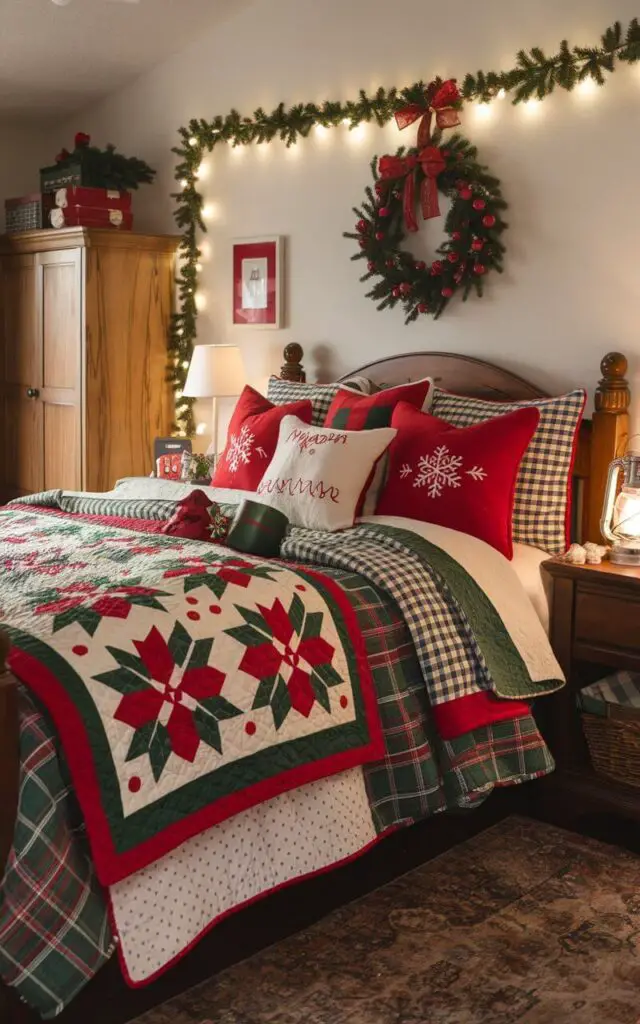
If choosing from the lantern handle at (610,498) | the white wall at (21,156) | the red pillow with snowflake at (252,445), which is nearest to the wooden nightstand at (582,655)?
the lantern handle at (610,498)

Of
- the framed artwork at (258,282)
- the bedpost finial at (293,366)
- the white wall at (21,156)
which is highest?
the white wall at (21,156)

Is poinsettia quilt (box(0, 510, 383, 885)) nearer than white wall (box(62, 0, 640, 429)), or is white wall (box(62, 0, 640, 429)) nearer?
poinsettia quilt (box(0, 510, 383, 885))

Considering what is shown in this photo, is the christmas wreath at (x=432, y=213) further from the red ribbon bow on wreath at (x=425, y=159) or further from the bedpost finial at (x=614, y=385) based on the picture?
the bedpost finial at (x=614, y=385)

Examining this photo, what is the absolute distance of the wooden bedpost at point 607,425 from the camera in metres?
3.15

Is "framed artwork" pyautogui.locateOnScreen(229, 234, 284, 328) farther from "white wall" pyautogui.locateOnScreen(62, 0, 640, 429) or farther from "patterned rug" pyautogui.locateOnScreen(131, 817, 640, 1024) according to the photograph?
"patterned rug" pyautogui.locateOnScreen(131, 817, 640, 1024)

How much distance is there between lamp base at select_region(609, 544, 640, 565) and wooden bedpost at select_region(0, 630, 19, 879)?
5.68 feet

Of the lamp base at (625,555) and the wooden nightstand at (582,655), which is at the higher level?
the lamp base at (625,555)

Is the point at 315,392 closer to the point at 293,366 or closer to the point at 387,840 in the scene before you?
the point at 293,366

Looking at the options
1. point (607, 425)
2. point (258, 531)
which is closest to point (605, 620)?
point (607, 425)

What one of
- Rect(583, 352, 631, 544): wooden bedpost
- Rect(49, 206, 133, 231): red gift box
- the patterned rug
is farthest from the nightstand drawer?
Rect(49, 206, 133, 231): red gift box

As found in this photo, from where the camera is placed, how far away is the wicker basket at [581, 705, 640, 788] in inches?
111

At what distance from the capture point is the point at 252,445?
3.49 metres

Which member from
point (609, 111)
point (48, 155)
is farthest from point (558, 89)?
point (48, 155)

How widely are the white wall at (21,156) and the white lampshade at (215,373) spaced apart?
70.3 inches
